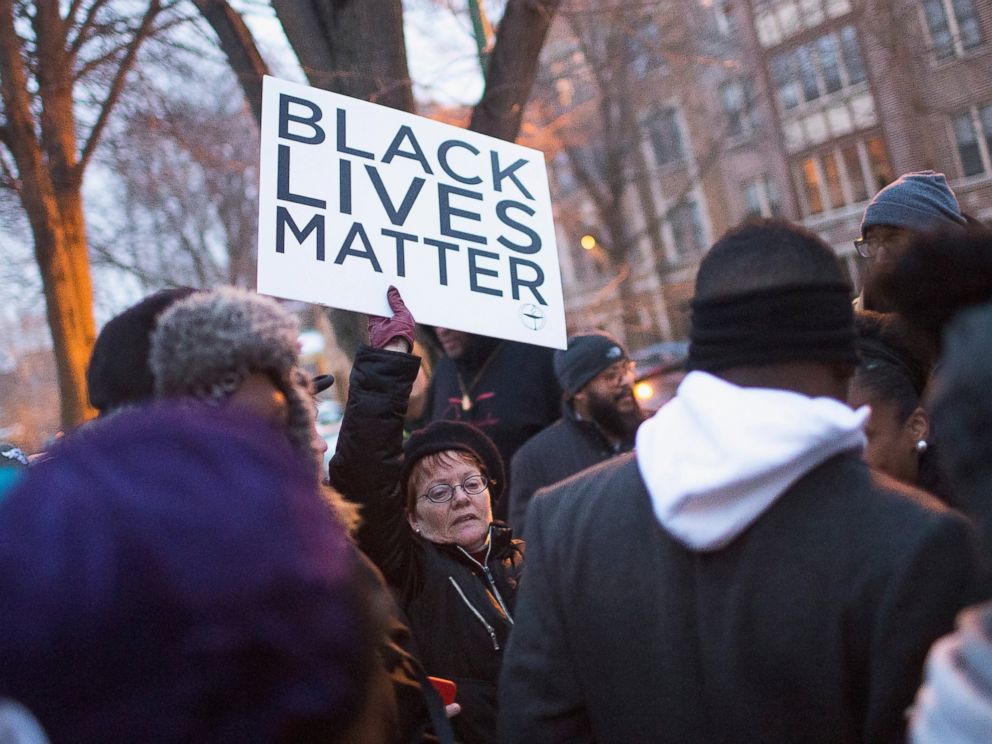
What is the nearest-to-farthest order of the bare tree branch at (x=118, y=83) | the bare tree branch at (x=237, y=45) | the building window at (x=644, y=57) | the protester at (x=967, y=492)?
1. the protester at (x=967, y=492)
2. the bare tree branch at (x=237, y=45)
3. the bare tree branch at (x=118, y=83)
4. the building window at (x=644, y=57)

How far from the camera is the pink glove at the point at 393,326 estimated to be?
2900 millimetres

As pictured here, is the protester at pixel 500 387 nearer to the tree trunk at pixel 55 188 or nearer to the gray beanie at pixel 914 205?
the gray beanie at pixel 914 205

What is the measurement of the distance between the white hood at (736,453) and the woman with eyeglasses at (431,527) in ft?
3.87

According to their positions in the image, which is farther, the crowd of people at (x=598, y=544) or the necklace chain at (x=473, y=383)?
the necklace chain at (x=473, y=383)

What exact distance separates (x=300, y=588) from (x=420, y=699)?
35.0 inches

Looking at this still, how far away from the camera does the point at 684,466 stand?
169cm

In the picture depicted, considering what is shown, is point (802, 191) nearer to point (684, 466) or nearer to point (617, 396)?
point (617, 396)

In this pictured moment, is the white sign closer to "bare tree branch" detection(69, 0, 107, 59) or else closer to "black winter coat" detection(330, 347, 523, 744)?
"black winter coat" detection(330, 347, 523, 744)

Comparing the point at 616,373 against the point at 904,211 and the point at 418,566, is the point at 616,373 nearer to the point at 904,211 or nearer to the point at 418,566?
the point at 904,211

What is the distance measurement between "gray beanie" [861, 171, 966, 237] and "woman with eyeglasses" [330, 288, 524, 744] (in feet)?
5.54

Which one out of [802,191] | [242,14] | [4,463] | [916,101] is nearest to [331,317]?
[242,14]

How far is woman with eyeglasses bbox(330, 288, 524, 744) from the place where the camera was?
275cm

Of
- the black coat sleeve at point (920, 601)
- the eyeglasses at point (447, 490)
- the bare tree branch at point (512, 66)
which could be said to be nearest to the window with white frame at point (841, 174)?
the bare tree branch at point (512, 66)

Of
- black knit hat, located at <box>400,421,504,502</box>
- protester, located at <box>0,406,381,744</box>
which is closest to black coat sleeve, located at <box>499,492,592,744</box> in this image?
protester, located at <box>0,406,381,744</box>
